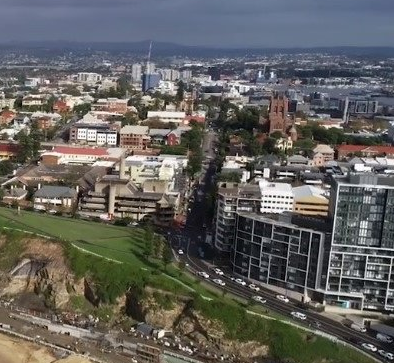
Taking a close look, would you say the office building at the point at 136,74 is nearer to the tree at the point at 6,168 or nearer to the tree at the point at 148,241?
the tree at the point at 6,168

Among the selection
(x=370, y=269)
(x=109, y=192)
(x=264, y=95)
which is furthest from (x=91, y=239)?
(x=264, y=95)

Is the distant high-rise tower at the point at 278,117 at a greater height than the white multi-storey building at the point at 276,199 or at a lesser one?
greater

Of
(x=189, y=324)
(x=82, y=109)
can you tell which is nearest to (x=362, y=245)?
(x=189, y=324)

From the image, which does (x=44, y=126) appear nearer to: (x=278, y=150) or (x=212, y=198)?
(x=278, y=150)

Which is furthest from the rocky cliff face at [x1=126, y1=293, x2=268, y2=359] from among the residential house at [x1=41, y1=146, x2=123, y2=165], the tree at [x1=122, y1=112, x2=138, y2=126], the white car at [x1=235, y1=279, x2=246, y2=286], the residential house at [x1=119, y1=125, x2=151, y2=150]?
the tree at [x1=122, y1=112, x2=138, y2=126]

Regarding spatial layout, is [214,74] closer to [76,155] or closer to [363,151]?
[363,151]

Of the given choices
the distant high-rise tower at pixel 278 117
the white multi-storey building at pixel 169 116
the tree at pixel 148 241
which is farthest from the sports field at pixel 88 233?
the white multi-storey building at pixel 169 116
